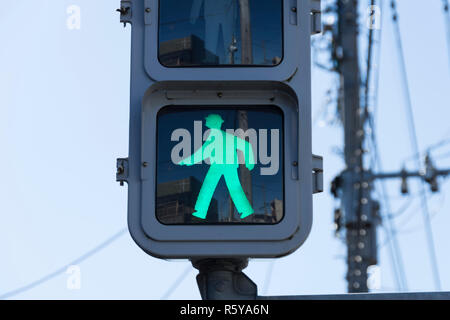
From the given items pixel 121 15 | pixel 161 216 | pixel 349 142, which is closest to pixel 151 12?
pixel 121 15

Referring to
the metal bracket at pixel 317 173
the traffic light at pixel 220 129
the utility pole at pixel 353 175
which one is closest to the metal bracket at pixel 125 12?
the traffic light at pixel 220 129

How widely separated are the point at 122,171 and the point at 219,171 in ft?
1.13

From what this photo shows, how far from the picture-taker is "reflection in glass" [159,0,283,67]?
413 centimetres

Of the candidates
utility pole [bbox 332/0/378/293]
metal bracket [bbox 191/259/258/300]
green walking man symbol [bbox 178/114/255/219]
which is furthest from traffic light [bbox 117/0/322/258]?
utility pole [bbox 332/0/378/293]

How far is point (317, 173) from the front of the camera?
401cm

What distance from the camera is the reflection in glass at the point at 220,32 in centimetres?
413

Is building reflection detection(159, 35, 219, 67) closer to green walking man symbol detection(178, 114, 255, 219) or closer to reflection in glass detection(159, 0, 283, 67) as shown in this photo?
reflection in glass detection(159, 0, 283, 67)

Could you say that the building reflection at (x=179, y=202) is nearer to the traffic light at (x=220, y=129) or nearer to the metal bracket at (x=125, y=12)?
the traffic light at (x=220, y=129)

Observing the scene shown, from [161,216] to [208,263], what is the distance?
25cm

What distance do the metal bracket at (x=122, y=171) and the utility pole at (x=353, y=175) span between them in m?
12.7

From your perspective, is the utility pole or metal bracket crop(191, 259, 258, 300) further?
the utility pole

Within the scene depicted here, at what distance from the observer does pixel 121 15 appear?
4254mm
